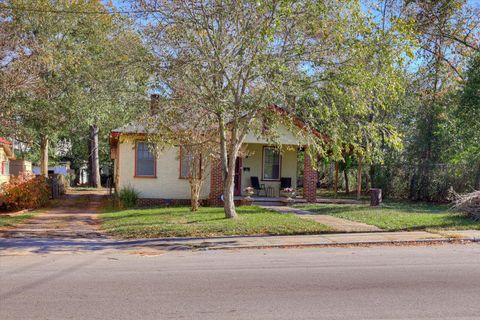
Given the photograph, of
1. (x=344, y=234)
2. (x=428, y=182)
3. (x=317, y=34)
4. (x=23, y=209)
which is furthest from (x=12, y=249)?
(x=428, y=182)

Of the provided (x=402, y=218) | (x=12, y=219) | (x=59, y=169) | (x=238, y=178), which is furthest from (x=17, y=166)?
(x=402, y=218)

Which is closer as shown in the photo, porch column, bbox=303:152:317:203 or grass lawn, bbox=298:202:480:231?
grass lawn, bbox=298:202:480:231

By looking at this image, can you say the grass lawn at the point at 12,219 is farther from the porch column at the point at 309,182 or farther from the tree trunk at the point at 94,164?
the tree trunk at the point at 94,164

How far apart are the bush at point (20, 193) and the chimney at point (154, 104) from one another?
8.89 meters

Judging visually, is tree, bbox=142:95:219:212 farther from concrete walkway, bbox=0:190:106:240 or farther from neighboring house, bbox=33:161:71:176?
neighboring house, bbox=33:161:71:176

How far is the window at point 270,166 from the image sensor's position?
23812 mm

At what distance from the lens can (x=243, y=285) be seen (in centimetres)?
754

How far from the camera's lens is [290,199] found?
835 inches

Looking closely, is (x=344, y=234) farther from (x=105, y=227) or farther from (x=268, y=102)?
(x=105, y=227)

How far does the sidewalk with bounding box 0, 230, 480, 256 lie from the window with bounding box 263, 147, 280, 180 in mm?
10612

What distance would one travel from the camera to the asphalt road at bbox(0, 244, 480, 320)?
6121 mm

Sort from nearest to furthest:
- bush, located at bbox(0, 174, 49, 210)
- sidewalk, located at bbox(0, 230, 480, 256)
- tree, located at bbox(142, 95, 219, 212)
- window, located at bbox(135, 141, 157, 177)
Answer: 1. sidewalk, located at bbox(0, 230, 480, 256)
2. tree, located at bbox(142, 95, 219, 212)
3. bush, located at bbox(0, 174, 49, 210)
4. window, located at bbox(135, 141, 157, 177)

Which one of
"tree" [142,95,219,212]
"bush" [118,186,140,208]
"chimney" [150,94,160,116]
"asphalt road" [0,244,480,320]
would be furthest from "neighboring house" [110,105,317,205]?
"asphalt road" [0,244,480,320]

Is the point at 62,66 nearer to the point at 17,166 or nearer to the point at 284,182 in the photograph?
the point at 17,166
